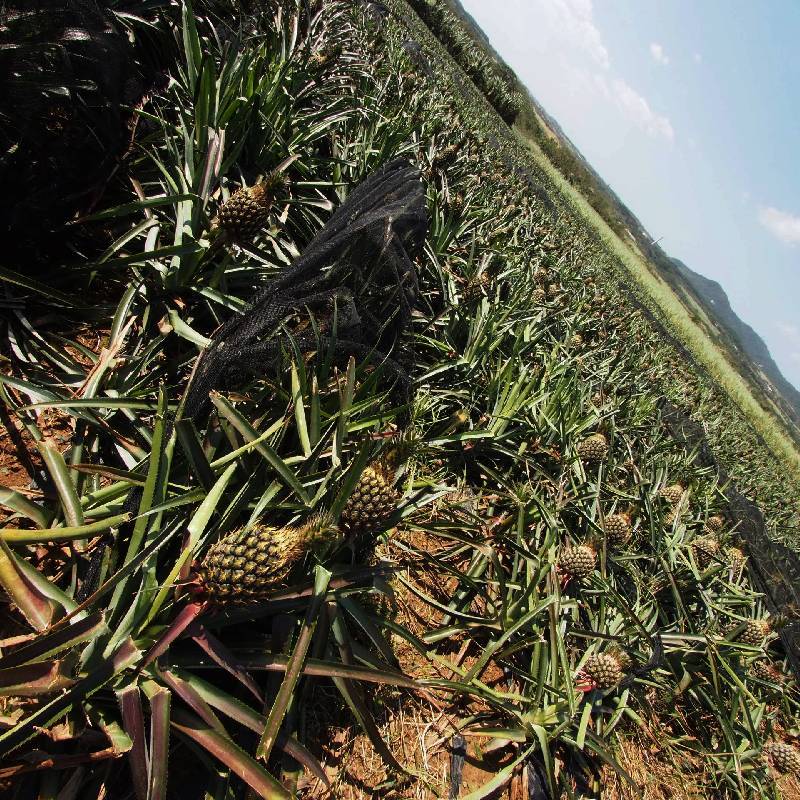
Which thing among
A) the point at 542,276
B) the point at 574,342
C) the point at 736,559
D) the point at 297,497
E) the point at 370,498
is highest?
the point at 542,276

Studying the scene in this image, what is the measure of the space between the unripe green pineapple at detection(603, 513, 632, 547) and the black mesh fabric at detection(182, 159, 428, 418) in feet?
5.64

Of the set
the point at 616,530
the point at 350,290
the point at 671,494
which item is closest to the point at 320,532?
the point at 350,290

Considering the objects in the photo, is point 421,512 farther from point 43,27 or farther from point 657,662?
point 43,27

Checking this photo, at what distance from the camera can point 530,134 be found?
77.2ft

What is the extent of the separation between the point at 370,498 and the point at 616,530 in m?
2.07

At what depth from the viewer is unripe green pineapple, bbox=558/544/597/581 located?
245 cm

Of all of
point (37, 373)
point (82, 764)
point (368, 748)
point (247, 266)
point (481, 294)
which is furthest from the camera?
point (481, 294)

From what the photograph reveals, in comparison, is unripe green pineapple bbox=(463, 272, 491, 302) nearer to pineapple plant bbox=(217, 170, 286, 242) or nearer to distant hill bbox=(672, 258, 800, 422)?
pineapple plant bbox=(217, 170, 286, 242)

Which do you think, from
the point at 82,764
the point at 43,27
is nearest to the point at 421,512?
the point at 82,764

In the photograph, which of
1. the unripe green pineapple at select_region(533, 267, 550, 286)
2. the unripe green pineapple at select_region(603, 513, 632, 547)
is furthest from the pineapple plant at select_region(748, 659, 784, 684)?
the unripe green pineapple at select_region(533, 267, 550, 286)

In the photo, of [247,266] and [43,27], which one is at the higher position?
[43,27]

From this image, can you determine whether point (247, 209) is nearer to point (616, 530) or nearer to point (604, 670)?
point (604, 670)

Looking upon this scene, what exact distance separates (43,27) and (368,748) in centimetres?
262

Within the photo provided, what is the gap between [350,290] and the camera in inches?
79.7
